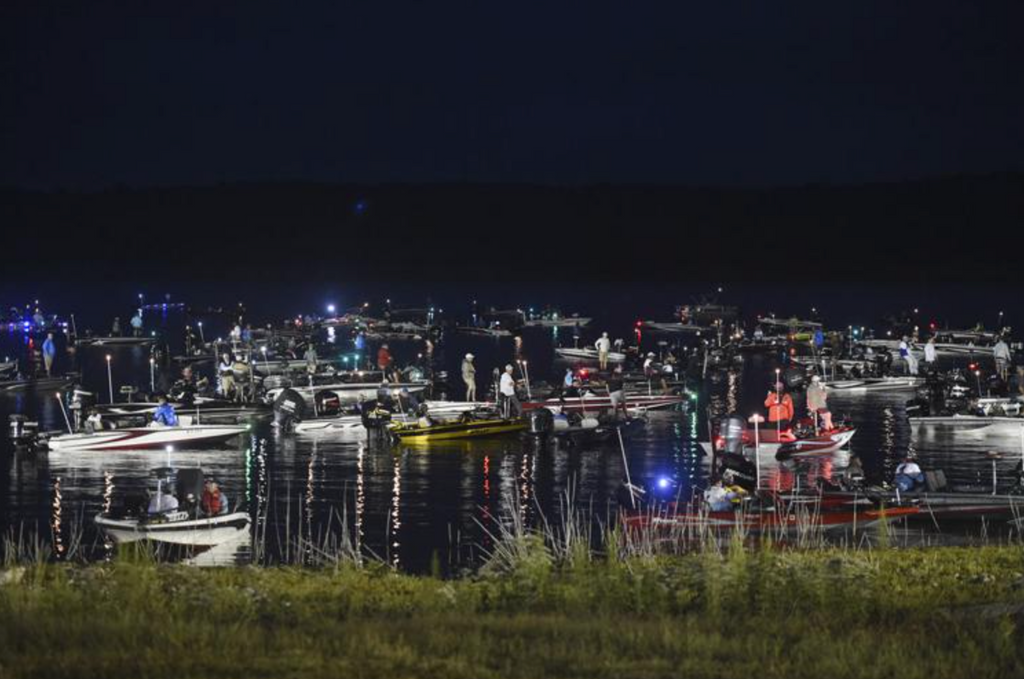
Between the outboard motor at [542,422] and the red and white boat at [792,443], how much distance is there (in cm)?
418

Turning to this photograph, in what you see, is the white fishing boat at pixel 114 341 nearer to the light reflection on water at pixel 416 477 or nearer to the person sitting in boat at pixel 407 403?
the light reflection on water at pixel 416 477

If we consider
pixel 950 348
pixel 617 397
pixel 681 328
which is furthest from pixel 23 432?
pixel 681 328

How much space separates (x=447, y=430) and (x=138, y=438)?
301 inches

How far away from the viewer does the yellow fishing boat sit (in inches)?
1521

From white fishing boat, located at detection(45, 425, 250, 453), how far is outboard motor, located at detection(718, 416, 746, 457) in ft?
42.2

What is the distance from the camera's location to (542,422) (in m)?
39.1

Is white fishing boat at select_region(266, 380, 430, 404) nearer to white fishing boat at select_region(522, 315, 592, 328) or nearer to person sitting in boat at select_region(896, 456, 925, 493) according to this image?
person sitting in boat at select_region(896, 456, 925, 493)

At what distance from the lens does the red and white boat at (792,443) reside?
35.4 meters

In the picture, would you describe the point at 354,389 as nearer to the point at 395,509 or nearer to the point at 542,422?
the point at 542,422

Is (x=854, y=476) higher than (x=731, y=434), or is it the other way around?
(x=731, y=434)

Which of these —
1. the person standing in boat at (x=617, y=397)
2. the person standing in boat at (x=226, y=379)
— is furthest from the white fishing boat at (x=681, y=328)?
the person standing in boat at (x=226, y=379)

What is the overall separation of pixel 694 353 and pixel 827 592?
46.4 m

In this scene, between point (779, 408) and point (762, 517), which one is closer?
point (762, 517)

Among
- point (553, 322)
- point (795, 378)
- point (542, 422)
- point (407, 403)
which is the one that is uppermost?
point (553, 322)
